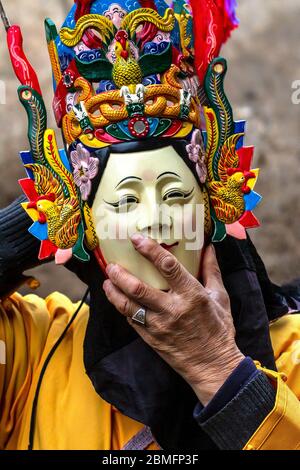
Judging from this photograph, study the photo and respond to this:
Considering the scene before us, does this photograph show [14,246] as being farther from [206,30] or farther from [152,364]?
[206,30]

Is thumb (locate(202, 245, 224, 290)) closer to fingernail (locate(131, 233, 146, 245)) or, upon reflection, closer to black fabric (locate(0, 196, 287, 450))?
black fabric (locate(0, 196, 287, 450))

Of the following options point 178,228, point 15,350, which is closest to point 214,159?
point 178,228

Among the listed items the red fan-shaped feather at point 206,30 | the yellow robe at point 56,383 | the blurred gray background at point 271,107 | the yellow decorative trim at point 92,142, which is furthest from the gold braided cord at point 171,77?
the blurred gray background at point 271,107

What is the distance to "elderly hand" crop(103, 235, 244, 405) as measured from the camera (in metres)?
1.54

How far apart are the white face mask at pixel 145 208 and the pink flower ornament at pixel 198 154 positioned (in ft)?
0.11

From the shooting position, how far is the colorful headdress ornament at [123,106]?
1611 millimetres

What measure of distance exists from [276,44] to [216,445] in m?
3.40

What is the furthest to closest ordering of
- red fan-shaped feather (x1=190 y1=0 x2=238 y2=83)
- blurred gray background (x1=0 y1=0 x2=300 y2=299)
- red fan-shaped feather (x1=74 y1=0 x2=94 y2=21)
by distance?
blurred gray background (x1=0 y1=0 x2=300 y2=299)
red fan-shaped feather (x1=190 y1=0 x2=238 y2=83)
red fan-shaped feather (x1=74 y1=0 x2=94 y2=21)

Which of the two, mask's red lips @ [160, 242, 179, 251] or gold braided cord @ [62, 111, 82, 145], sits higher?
gold braided cord @ [62, 111, 82, 145]

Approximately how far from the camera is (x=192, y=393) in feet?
5.71

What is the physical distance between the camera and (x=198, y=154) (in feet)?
5.43

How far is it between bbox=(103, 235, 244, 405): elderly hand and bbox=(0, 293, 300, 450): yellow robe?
28 centimetres

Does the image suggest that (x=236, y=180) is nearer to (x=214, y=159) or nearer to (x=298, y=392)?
(x=214, y=159)

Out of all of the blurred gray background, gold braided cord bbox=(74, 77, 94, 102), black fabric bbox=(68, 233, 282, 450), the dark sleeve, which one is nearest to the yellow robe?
black fabric bbox=(68, 233, 282, 450)
